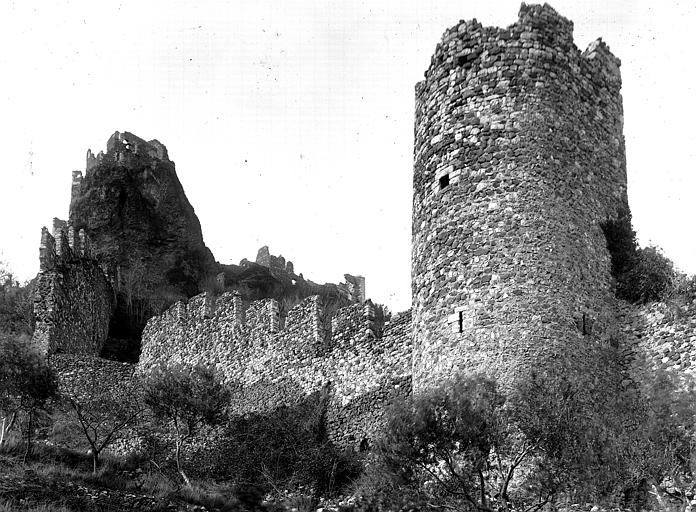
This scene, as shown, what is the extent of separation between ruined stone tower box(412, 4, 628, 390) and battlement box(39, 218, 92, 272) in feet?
51.4

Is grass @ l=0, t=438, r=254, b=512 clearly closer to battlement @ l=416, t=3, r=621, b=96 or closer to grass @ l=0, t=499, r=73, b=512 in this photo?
Answer: grass @ l=0, t=499, r=73, b=512

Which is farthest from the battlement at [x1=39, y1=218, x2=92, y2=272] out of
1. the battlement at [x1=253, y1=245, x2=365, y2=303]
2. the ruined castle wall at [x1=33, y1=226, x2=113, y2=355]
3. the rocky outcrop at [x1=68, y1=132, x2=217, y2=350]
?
the battlement at [x1=253, y1=245, x2=365, y2=303]

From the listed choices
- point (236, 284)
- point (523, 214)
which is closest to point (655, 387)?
point (523, 214)

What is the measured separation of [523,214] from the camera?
24.0m

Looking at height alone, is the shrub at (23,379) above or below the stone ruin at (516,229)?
below

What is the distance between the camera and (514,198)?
2414 cm

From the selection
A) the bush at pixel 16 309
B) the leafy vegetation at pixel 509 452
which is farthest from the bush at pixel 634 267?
the bush at pixel 16 309

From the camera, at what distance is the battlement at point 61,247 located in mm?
38469

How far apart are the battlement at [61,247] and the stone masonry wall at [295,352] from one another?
11.4 feet

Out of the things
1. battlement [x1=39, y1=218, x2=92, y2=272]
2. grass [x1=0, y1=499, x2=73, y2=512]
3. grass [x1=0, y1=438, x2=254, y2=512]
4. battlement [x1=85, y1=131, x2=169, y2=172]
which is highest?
battlement [x1=85, y1=131, x2=169, y2=172]

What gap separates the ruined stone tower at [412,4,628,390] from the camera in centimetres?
2339

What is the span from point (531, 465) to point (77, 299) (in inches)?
830

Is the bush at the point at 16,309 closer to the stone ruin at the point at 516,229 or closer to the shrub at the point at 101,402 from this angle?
the shrub at the point at 101,402

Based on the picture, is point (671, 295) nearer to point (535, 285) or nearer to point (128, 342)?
point (535, 285)
